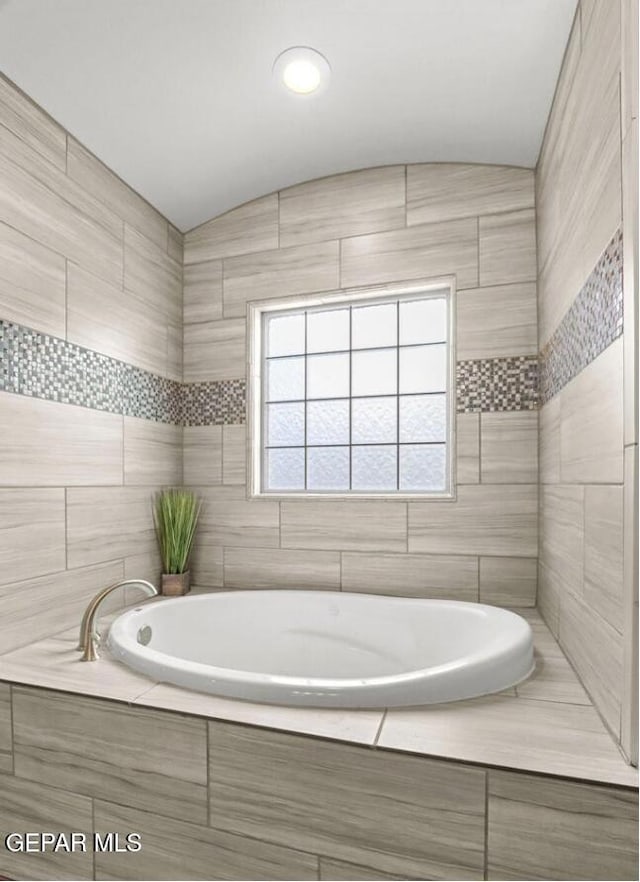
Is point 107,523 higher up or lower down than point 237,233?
lower down

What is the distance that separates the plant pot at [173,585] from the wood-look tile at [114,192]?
1702 millimetres

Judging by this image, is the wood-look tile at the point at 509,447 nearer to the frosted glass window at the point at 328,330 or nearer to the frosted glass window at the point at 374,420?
the frosted glass window at the point at 374,420

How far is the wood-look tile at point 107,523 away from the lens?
2135mm

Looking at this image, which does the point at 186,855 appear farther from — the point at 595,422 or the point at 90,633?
the point at 595,422

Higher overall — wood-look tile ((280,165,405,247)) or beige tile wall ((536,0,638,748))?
wood-look tile ((280,165,405,247))

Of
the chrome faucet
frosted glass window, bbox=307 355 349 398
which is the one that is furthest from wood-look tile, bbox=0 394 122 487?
frosted glass window, bbox=307 355 349 398

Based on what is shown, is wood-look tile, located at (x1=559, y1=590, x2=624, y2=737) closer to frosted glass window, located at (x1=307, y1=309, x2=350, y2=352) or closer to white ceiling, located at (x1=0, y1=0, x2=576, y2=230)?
frosted glass window, located at (x1=307, y1=309, x2=350, y2=352)

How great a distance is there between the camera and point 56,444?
6.72 feet

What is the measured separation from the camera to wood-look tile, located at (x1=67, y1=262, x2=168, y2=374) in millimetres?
2164

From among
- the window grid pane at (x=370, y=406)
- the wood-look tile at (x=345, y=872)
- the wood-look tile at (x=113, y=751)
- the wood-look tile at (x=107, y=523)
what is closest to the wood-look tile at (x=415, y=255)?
the window grid pane at (x=370, y=406)

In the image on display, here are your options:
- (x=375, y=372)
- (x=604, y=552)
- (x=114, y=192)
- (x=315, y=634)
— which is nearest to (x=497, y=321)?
(x=375, y=372)

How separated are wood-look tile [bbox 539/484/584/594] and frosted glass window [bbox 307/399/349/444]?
996mm

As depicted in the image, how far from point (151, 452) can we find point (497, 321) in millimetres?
1786

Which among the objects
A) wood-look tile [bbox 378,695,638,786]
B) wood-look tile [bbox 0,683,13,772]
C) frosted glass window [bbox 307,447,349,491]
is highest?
frosted glass window [bbox 307,447,349,491]
